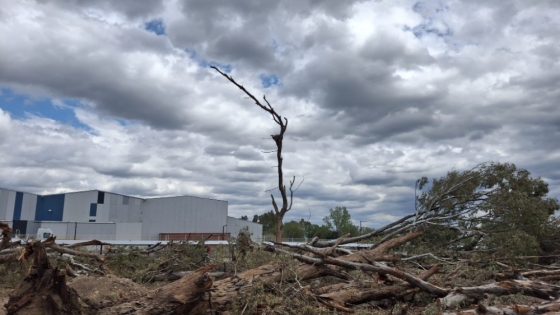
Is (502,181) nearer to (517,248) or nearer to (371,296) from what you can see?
(517,248)

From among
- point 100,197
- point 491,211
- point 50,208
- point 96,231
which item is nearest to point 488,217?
point 491,211

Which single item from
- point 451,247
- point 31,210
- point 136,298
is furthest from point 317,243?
point 31,210

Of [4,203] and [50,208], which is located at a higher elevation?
[4,203]

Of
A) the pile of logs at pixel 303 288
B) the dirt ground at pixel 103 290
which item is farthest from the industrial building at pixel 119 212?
the dirt ground at pixel 103 290

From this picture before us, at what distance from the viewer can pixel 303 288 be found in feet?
19.6

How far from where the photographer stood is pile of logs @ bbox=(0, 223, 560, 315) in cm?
509

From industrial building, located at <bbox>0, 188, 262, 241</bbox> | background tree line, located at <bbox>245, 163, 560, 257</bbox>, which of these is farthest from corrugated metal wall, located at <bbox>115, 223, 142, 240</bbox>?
background tree line, located at <bbox>245, 163, 560, 257</bbox>

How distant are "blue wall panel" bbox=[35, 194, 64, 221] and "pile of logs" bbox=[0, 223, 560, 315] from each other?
2935 centimetres

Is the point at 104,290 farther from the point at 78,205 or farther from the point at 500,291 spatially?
the point at 78,205

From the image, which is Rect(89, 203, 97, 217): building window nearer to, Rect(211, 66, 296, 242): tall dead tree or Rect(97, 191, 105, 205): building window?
Rect(97, 191, 105, 205): building window

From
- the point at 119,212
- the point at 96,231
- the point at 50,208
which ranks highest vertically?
the point at 50,208

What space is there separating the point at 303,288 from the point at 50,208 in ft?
114

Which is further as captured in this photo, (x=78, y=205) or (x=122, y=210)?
(x=122, y=210)

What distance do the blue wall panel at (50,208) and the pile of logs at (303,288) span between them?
29.4m
